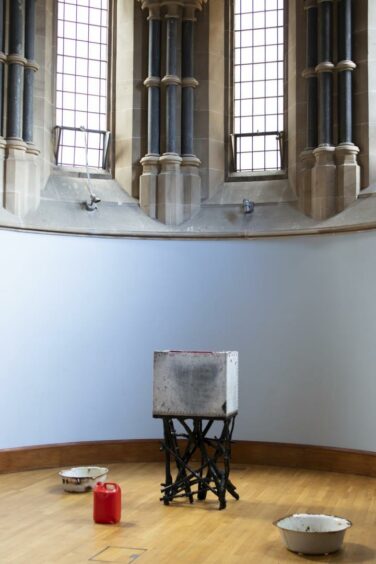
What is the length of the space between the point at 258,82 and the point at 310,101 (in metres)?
1.06

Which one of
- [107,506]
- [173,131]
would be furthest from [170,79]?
[107,506]

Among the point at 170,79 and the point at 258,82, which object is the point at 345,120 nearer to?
the point at 258,82

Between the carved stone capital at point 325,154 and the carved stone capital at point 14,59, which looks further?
the carved stone capital at point 325,154

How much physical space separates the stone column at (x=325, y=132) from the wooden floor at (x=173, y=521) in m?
3.48

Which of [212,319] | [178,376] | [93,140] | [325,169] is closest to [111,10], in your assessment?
[93,140]

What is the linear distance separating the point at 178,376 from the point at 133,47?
5.55m

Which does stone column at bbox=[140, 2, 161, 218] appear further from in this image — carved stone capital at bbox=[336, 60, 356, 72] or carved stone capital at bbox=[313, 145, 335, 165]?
carved stone capital at bbox=[336, 60, 356, 72]

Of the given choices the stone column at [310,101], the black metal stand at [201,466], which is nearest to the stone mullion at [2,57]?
the stone column at [310,101]

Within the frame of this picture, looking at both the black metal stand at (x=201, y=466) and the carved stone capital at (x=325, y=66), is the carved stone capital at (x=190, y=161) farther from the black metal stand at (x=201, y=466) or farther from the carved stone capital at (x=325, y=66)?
the black metal stand at (x=201, y=466)

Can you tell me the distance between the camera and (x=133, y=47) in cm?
1134

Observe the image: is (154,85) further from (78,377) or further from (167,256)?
(78,377)

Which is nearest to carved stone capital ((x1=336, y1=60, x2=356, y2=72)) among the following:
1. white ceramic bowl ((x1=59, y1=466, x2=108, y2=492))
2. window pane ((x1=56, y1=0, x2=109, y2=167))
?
window pane ((x1=56, y1=0, x2=109, y2=167))

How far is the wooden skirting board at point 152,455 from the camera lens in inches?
381

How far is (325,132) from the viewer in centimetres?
1052
